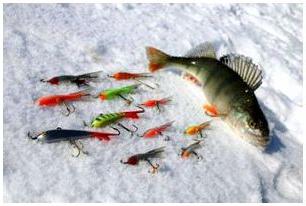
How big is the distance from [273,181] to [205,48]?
144 cm

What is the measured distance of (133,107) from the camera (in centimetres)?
424

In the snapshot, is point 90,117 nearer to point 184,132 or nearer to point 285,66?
point 184,132

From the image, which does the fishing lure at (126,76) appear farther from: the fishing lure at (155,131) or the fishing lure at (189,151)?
the fishing lure at (189,151)

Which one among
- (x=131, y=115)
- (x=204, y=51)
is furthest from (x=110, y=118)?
(x=204, y=51)

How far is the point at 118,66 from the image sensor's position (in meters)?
4.77

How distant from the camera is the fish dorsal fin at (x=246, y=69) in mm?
4398

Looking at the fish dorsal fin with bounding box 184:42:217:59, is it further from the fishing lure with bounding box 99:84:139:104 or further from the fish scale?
the fishing lure with bounding box 99:84:139:104

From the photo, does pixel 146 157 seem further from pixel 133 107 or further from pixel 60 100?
pixel 60 100

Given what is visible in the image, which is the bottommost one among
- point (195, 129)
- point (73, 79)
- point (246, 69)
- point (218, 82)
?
point (73, 79)

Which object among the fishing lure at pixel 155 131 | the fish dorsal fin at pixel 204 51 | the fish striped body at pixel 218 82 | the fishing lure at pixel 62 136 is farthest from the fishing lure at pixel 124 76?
the fishing lure at pixel 62 136

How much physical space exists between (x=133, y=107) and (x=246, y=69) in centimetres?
107

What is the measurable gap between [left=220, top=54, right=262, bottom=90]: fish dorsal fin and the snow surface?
41 centimetres

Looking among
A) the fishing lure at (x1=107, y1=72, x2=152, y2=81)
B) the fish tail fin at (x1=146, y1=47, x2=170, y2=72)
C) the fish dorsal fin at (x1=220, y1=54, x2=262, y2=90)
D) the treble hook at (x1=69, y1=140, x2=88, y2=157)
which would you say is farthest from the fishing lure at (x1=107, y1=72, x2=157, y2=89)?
the treble hook at (x1=69, y1=140, x2=88, y2=157)

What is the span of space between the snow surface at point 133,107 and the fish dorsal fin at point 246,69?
0.41m
